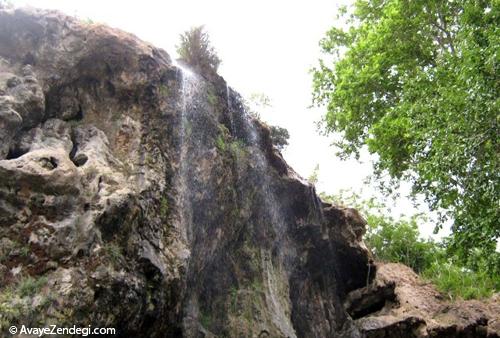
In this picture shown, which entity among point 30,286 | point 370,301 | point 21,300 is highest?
point 370,301

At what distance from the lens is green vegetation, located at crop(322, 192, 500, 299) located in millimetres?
15211

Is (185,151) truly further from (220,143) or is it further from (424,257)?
(424,257)

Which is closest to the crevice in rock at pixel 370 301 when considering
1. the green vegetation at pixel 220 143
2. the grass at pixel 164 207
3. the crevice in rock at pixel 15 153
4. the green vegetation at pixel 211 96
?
the green vegetation at pixel 220 143

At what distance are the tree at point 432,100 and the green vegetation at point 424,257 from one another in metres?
4.00

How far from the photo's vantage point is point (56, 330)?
4871mm

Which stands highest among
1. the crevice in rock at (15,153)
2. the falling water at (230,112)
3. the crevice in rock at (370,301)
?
the falling water at (230,112)

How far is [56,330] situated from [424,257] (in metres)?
16.8

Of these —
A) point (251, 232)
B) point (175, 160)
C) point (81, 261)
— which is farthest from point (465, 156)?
point (81, 261)

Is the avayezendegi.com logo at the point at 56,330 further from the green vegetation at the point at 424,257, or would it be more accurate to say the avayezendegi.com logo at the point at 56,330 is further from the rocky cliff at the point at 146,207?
the green vegetation at the point at 424,257

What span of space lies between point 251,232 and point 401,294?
5.97m

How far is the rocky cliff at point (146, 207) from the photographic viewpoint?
18.3ft

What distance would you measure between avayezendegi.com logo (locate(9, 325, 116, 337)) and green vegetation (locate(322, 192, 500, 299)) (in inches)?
478

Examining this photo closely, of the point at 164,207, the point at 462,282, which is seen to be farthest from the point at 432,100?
the point at 462,282

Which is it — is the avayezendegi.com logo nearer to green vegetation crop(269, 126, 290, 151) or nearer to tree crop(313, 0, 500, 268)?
tree crop(313, 0, 500, 268)
